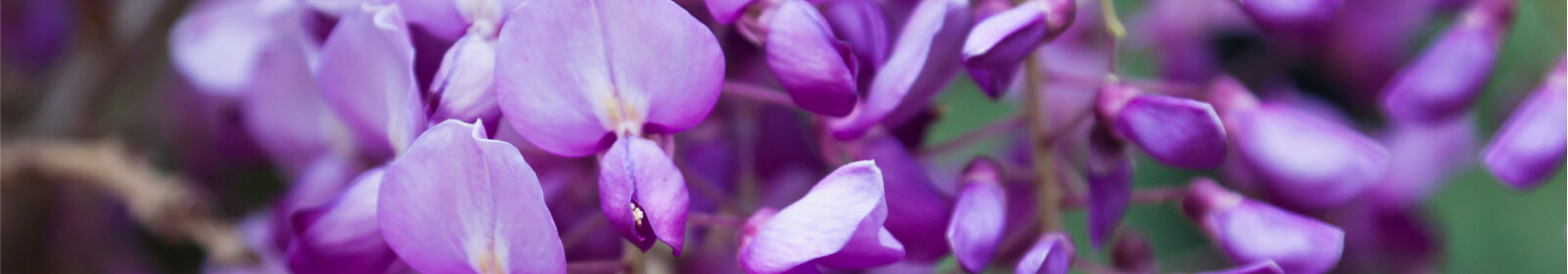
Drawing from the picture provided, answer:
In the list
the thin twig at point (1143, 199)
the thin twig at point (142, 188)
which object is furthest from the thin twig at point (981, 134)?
the thin twig at point (142, 188)

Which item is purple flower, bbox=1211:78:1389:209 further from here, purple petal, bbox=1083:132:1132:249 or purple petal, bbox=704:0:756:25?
purple petal, bbox=704:0:756:25

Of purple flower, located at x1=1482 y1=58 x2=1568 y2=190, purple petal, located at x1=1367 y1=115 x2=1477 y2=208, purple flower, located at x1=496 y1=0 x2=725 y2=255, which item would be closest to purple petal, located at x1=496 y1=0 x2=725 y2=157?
purple flower, located at x1=496 y1=0 x2=725 y2=255

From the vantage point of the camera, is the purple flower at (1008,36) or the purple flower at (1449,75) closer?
the purple flower at (1008,36)

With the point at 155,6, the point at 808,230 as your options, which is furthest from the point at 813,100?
the point at 155,6

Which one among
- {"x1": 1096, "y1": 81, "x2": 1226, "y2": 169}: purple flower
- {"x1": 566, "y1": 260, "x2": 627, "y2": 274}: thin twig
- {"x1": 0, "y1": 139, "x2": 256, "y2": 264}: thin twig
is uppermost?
{"x1": 1096, "y1": 81, "x2": 1226, "y2": 169}: purple flower

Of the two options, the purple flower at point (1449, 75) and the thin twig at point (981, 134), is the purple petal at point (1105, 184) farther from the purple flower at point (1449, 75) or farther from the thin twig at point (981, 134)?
the purple flower at point (1449, 75)

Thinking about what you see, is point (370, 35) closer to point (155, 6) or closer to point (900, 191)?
point (900, 191)

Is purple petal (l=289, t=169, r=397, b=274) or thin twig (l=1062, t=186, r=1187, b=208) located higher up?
purple petal (l=289, t=169, r=397, b=274)
